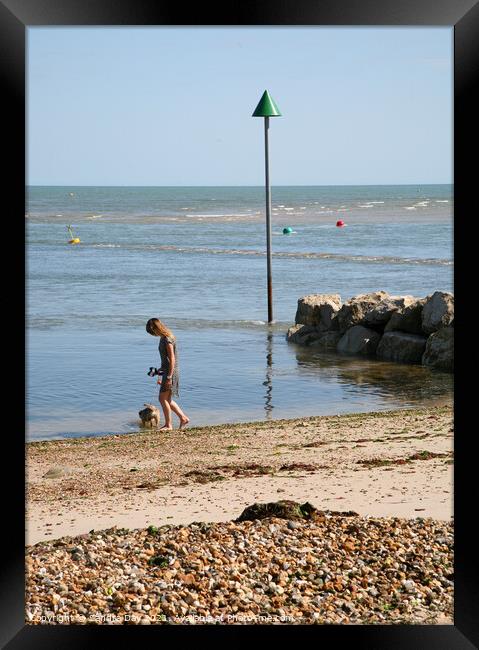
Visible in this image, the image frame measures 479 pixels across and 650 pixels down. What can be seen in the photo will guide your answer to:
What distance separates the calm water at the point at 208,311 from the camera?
13.0 metres

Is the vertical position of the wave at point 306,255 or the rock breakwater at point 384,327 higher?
the wave at point 306,255

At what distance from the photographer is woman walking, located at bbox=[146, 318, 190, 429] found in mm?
10781

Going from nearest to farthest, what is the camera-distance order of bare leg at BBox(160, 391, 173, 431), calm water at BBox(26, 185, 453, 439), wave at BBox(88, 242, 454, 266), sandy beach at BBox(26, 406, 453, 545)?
sandy beach at BBox(26, 406, 453, 545) < bare leg at BBox(160, 391, 173, 431) < calm water at BBox(26, 185, 453, 439) < wave at BBox(88, 242, 454, 266)

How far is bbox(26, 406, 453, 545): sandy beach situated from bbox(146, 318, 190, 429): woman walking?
348 mm

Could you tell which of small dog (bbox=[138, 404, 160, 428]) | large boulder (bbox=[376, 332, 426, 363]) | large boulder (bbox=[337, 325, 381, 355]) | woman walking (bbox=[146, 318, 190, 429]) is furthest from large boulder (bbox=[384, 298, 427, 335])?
woman walking (bbox=[146, 318, 190, 429])

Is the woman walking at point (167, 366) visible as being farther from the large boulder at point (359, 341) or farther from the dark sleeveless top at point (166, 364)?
the large boulder at point (359, 341)

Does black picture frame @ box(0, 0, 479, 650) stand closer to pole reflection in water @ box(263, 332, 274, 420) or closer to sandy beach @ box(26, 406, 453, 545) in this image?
sandy beach @ box(26, 406, 453, 545)

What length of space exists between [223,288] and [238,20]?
21.6m

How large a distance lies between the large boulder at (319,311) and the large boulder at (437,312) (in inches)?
83.5

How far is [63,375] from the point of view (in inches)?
568

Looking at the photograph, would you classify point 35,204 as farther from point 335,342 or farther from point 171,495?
point 171,495

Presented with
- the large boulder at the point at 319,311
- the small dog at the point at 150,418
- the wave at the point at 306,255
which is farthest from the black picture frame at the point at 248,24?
the wave at the point at 306,255

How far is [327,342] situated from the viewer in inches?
671
